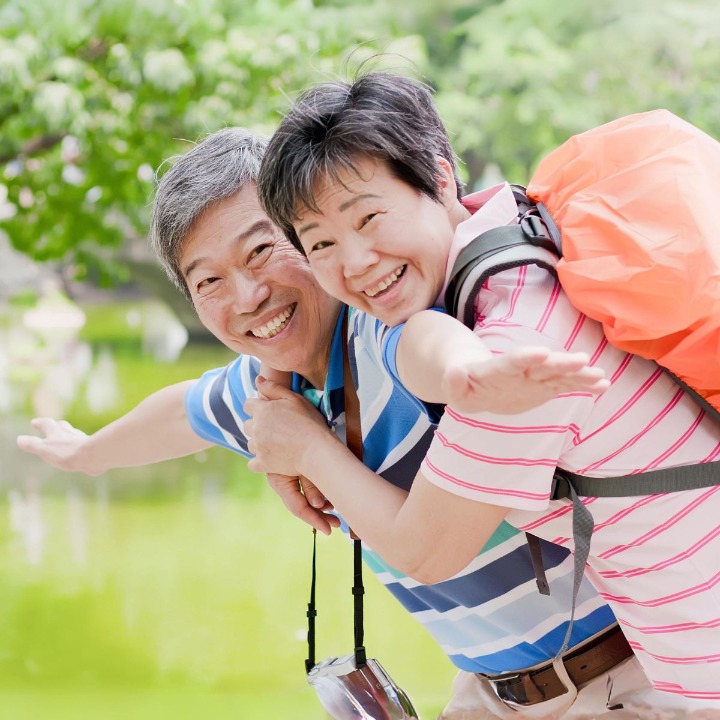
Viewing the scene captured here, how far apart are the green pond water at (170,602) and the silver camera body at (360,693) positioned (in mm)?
1358

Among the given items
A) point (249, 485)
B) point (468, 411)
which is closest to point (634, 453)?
point (468, 411)

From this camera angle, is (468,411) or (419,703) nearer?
(468,411)

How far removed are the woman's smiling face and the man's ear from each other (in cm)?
4

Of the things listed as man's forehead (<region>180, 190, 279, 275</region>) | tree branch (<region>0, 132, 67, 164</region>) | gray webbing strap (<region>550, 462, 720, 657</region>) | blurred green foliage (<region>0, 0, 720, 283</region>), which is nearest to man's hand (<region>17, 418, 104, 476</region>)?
man's forehead (<region>180, 190, 279, 275</region>)

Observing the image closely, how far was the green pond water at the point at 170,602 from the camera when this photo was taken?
2.76m

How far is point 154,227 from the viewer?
1295 mm

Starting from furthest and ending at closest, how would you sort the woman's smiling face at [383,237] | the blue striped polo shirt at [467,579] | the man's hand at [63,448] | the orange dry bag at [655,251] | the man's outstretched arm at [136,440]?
the man's hand at [63,448] < the man's outstretched arm at [136,440] < the blue striped polo shirt at [467,579] < the woman's smiling face at [383,237] < the orange dry bag at [655,251]

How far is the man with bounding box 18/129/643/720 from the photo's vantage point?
1.16 m

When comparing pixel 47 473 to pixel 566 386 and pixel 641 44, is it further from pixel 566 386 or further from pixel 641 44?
pixel 641 44

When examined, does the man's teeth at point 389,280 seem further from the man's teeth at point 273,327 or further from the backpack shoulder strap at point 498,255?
the man's teeth at point 273,327

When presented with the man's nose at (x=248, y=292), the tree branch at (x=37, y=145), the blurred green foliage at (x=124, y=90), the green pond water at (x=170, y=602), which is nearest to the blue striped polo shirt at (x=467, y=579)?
the man's nose at (x=248, y=292)

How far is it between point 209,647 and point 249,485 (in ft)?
5.26

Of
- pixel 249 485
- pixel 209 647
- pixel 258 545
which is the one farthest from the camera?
pixel 249 485

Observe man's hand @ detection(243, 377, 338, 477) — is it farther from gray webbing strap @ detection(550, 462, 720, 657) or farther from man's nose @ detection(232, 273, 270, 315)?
gray webbing strap @ detection(550, 462, 720, 657)
